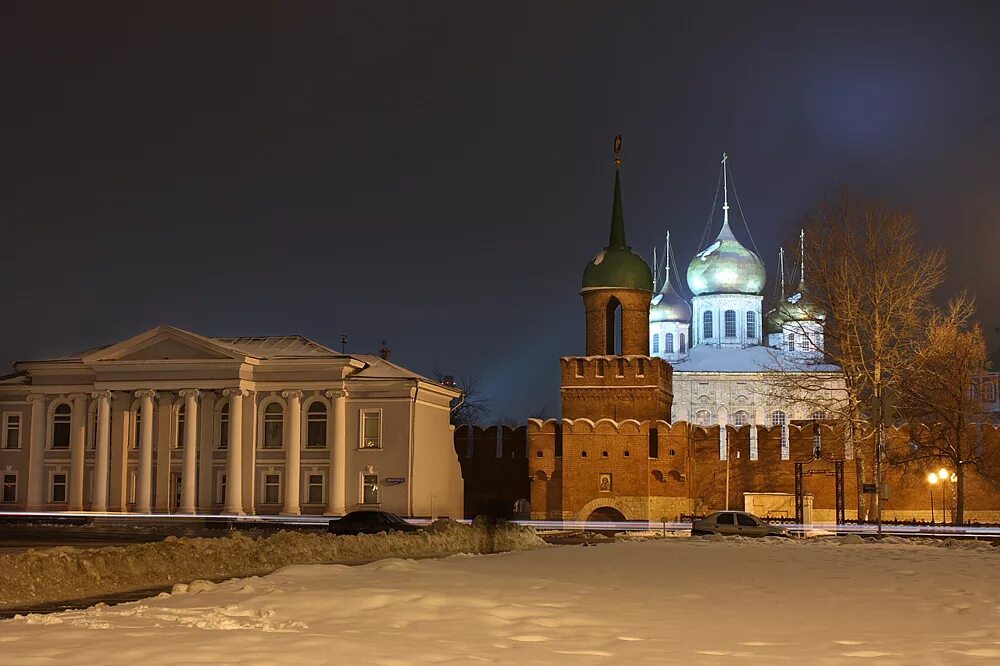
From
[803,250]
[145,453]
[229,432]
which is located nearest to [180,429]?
[145,453]

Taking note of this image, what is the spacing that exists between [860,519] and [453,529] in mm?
23447

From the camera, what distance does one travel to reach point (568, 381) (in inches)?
2160

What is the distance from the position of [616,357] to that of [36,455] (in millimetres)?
23716

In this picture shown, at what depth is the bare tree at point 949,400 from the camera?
1845 inches

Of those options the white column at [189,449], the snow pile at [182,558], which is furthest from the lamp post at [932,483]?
the white column at [189,449]

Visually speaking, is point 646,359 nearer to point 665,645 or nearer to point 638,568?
point 638,568

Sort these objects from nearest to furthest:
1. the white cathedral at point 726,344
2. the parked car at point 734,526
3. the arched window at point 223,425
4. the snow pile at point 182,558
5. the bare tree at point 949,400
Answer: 1. the snow pile at point 182,558
2. the parked car at point 734,526
3. the bare tree at point 949,400
4. the arched window at point 223,425
5. the white cathedral at point 726,344

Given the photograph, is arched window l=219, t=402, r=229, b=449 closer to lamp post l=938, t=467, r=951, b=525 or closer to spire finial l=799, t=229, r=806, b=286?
spire finial l=799, t=229, r=806, b=286

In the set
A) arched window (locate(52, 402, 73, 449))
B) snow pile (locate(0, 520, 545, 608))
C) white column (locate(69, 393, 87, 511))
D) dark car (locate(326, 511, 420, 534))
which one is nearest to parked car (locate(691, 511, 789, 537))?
dark car (locate(326, 511, 420, 534))

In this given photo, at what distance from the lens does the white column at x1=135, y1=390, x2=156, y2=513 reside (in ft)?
Result: 173

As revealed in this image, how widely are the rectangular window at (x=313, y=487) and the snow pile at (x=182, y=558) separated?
2412cm

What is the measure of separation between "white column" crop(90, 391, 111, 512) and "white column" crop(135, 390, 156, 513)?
4.51ft

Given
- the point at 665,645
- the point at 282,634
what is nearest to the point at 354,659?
the point at 282,634

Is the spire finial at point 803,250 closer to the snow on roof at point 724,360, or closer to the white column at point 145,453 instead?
the white column at point 145,453
